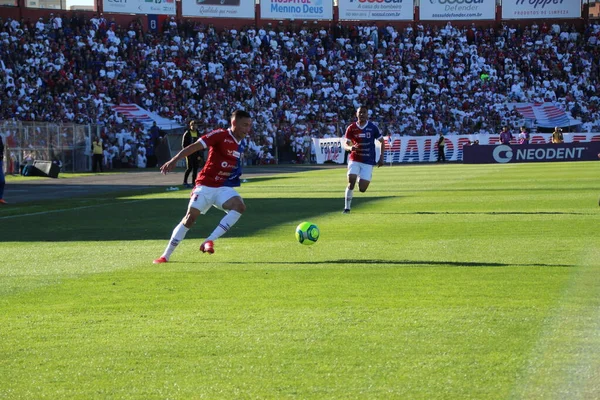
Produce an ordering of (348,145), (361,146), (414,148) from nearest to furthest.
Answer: (348,145) < (361,146) < (414,148)

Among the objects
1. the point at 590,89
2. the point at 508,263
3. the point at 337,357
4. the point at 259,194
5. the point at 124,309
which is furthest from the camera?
the point at 590,89

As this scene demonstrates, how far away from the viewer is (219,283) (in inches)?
388

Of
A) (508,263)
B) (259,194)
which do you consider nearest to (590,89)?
(259,194)

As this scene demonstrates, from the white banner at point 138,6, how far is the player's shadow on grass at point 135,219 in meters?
40.8

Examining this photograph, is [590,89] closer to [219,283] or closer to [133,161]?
[133,161]

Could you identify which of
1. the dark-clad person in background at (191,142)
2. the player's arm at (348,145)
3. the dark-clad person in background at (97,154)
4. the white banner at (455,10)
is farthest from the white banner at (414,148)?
the player's arm at (348,145)

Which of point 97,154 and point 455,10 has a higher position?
point 455,10

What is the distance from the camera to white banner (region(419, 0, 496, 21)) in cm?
7138

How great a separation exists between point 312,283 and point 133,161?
4477 centimetres

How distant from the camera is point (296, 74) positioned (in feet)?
208

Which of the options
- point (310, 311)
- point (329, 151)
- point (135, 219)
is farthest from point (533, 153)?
point (310, 311)

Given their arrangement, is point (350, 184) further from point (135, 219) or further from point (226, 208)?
point (226, 208)

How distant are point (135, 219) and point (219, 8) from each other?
166 feet

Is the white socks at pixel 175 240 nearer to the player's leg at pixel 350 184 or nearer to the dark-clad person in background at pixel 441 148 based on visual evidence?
the player's leg at pixel 350 184
